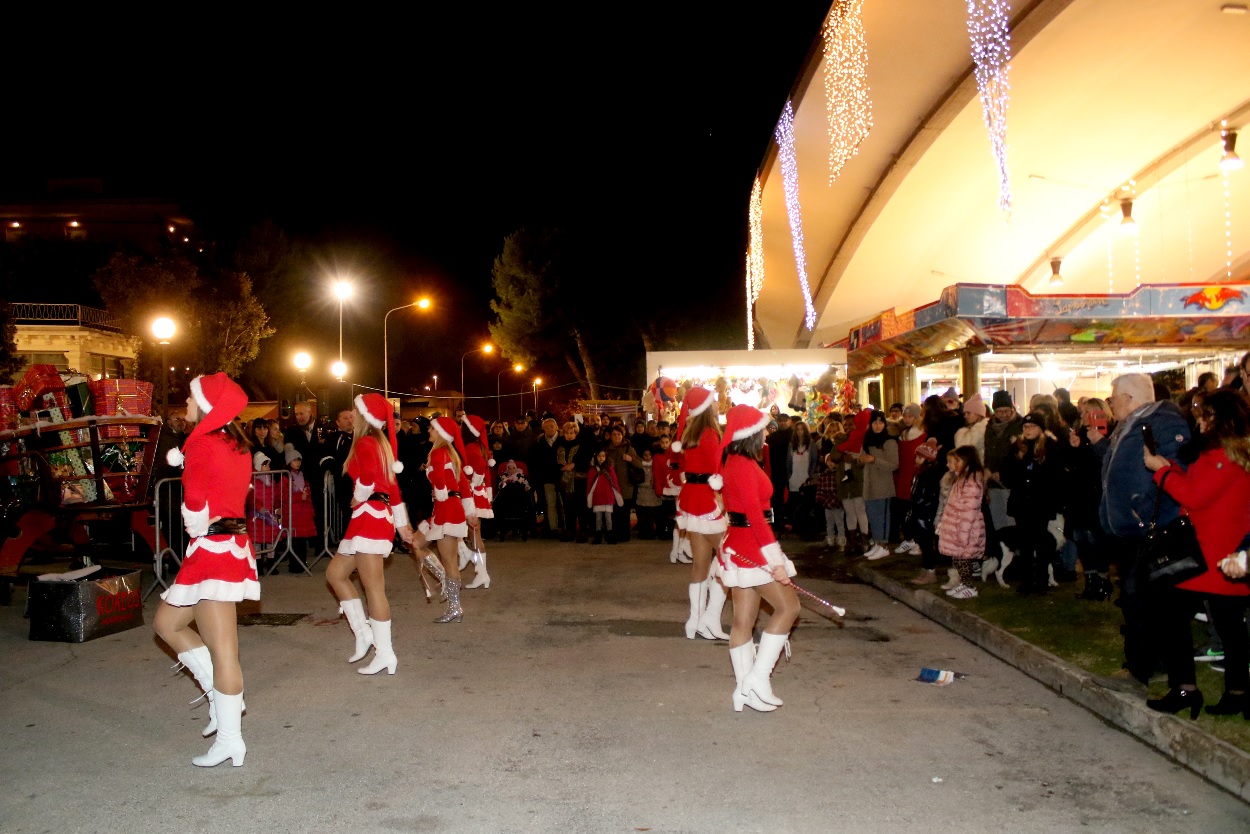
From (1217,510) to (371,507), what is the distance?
530 centimetres

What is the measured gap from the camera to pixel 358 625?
7.21 metres

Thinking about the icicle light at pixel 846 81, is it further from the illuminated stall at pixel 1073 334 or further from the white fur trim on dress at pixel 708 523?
the white fur trim on dress at pixel 708 523

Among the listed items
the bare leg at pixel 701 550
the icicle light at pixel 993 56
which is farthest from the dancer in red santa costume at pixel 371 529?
the icicle light at pixel 993 56

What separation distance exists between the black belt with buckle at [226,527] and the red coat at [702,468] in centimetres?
387

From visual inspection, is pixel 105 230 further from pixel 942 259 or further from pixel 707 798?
pixel 707 798

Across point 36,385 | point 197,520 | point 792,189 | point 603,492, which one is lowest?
point 603,492

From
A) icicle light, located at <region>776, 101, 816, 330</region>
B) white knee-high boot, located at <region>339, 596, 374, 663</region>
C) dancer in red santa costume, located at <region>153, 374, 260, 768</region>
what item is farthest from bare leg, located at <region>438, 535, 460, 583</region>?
icicle light, located at <region>776, 101, 816, 330</region>

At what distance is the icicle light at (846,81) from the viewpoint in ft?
62.6

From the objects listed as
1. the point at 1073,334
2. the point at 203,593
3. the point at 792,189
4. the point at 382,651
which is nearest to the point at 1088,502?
the point at 382,651

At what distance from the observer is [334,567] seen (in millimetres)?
7070

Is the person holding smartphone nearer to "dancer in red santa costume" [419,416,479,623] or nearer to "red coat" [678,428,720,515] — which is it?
"red coat" [678,428,720,515]

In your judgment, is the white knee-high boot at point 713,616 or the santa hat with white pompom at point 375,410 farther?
the white knee-high boot at point 713,616

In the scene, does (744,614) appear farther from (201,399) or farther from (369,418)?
(201,399)

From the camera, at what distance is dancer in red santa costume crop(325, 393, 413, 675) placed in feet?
22.5
